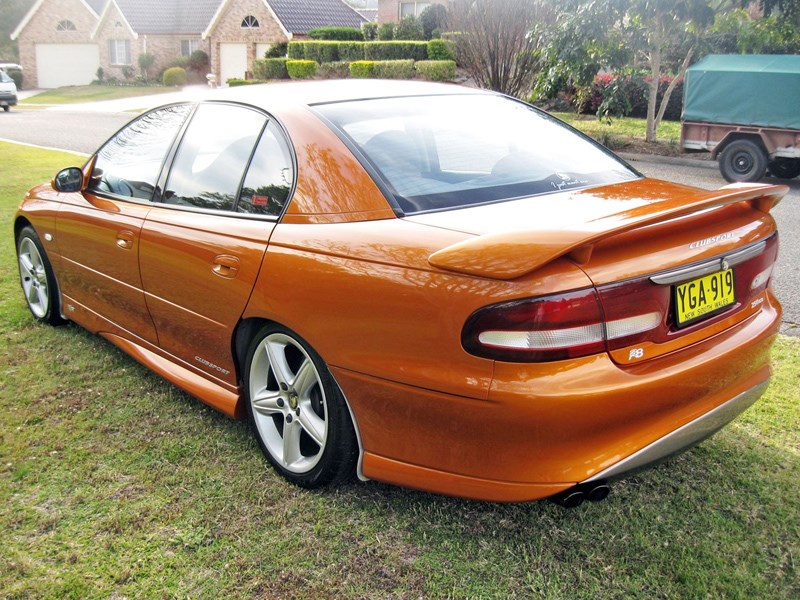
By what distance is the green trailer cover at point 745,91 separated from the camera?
12195 millimetres

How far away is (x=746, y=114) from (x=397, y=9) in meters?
28.8

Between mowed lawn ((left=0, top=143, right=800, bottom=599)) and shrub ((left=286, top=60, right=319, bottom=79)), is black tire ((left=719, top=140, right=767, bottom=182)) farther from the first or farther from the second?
shrub ((left=286, top=60, right=319, bottom=79))

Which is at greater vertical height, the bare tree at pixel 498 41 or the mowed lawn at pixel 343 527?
the bare tree at pixel 498 41

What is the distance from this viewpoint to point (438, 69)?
26672 millimetres

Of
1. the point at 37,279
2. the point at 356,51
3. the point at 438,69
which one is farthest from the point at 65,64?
the point at 37,279

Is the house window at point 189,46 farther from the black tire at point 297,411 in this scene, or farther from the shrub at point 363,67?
the black tire at point 297,411

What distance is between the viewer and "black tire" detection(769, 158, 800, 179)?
1281cm

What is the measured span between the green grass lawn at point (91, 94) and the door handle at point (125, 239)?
120 feet

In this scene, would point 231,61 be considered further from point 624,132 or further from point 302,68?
point 624,132

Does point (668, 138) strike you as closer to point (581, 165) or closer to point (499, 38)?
point (499, 38)

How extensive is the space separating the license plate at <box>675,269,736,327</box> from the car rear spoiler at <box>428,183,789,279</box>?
24cm

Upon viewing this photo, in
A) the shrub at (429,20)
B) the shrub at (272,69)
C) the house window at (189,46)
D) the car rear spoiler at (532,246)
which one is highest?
the shrub at (429,20)

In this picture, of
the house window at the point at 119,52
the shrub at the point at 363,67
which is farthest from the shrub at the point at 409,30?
the house window at the point at 119,52

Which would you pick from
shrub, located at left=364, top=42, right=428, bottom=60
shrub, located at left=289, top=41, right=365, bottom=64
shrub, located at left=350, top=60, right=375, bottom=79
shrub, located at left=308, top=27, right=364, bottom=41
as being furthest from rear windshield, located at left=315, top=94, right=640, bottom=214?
shrub, located at left=308, top=27, right=364, bottom=41
